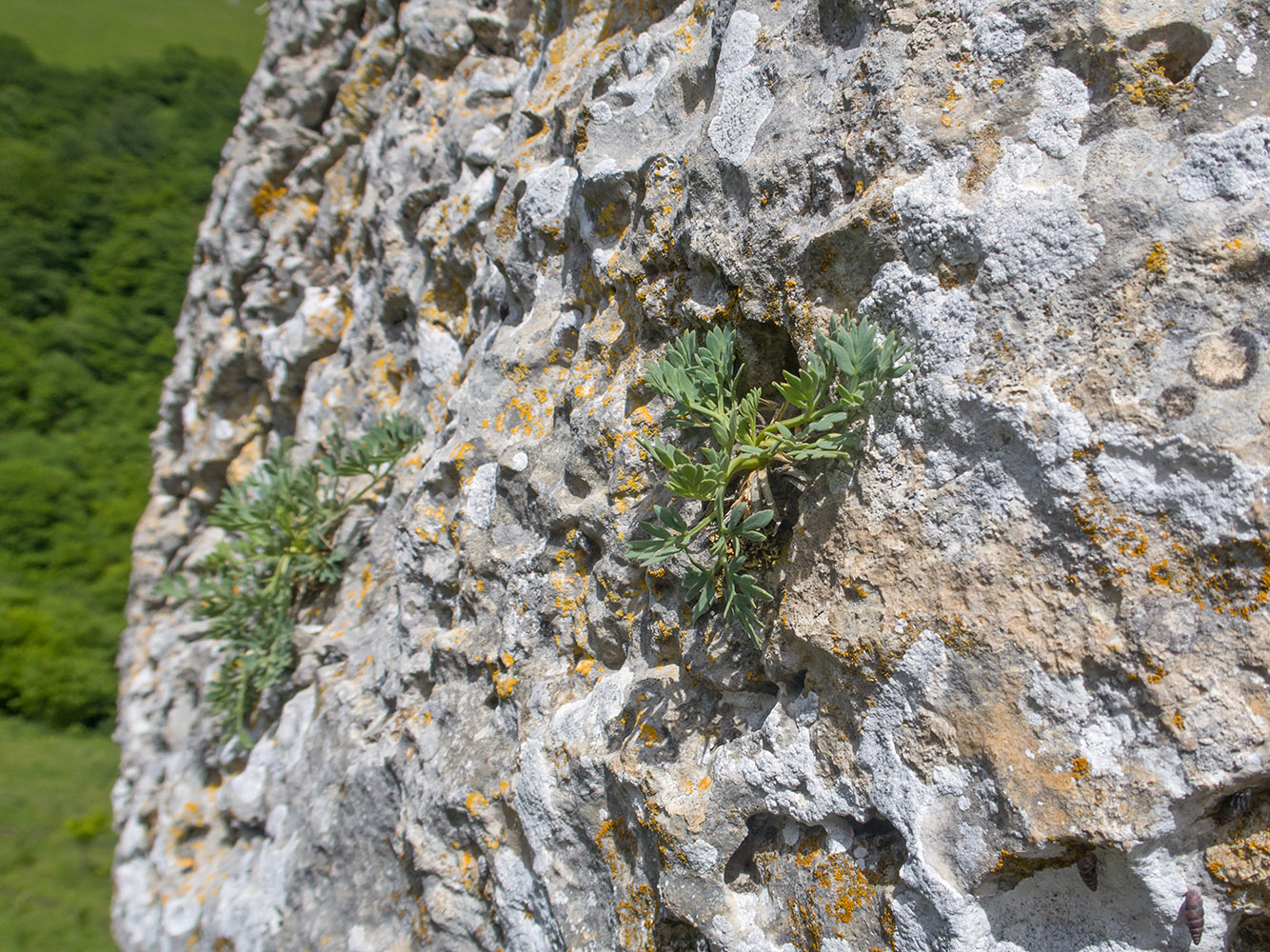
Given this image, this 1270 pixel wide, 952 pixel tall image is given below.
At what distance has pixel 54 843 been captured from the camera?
7.95 meters

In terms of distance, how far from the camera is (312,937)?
2689mm

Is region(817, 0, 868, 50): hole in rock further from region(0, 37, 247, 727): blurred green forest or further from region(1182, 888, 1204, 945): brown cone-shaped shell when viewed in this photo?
region(0, 37, 247, 727): blurred green forest

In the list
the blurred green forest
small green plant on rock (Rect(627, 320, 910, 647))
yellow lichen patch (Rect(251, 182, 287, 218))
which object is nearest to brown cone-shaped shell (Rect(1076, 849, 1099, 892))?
small green plant on rock (Rect(627, 320, 910, 647))

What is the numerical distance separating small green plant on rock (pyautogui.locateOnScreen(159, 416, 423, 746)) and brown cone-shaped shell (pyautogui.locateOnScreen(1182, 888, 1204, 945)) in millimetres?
2903

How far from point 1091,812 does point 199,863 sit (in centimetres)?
402

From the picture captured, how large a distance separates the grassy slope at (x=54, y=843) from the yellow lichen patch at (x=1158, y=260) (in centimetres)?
852

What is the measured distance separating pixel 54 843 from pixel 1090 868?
394 inches

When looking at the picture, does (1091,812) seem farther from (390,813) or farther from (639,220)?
(390,813)

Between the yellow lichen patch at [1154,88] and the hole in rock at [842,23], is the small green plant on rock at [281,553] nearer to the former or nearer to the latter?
the hole in rock at [842,23]

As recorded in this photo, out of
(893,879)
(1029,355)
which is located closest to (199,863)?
(893,879)

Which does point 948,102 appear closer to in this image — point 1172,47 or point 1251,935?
point 1172,47

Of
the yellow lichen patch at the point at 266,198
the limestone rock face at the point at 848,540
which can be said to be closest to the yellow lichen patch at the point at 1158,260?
the limestone rock face at the point at 848,540

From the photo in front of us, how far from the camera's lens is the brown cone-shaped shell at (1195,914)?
1297mm

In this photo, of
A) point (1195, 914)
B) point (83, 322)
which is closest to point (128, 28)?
point (83, 322)
